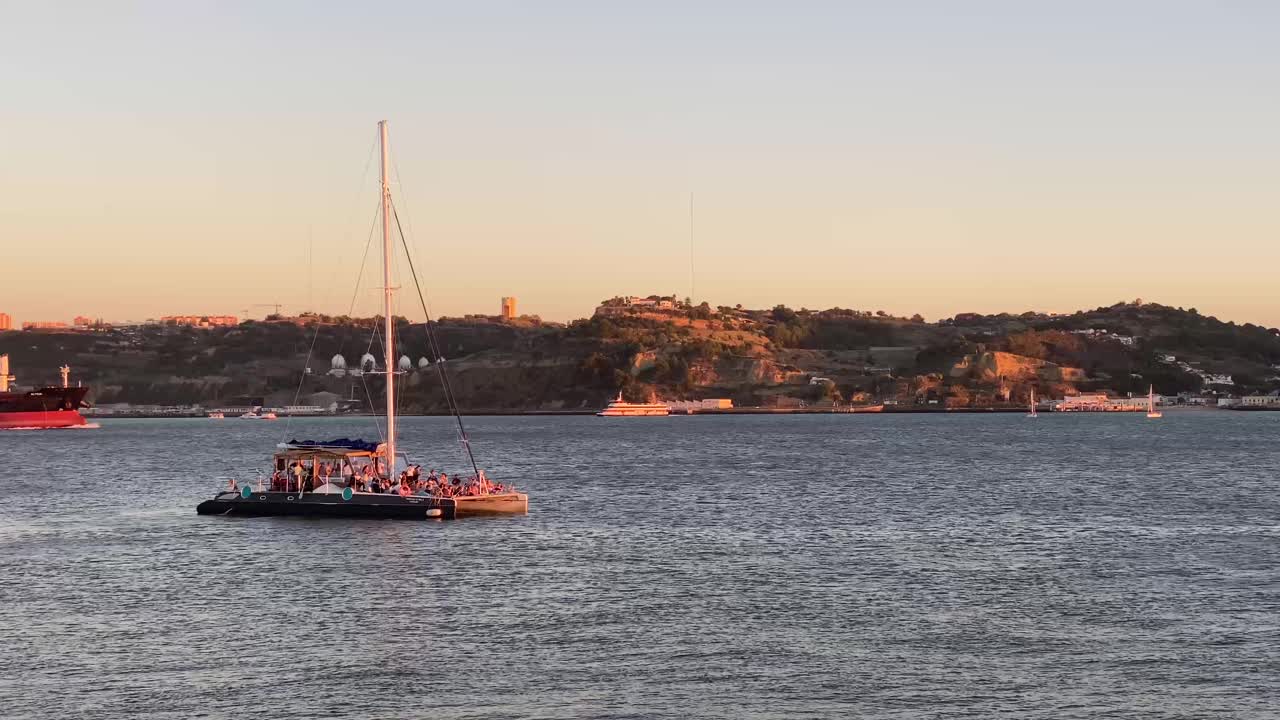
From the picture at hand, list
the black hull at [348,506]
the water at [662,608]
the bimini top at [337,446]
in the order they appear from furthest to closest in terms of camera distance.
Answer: the bimini top at [337,446] → the black hull at [348,506] → the water at [662,608]

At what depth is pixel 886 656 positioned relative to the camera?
31.7m

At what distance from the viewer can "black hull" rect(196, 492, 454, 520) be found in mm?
57500

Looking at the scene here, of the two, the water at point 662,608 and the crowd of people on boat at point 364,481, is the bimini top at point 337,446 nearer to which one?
the crowd of people on boat at point 364,481

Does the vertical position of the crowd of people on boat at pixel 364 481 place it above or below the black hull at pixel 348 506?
above

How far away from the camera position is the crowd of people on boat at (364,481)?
59.5 m

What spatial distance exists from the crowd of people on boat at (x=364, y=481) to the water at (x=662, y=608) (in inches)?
81.3

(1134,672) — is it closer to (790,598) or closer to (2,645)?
(790,598)

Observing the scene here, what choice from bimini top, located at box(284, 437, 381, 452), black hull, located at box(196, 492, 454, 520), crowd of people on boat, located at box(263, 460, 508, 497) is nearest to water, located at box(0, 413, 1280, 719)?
black hull, located at box(196, 492, 454, 520)

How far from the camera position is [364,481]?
60219 mm

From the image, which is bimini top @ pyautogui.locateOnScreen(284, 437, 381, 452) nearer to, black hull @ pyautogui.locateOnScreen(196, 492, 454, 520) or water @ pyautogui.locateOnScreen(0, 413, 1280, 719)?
black hull @ pyautogui.locateOnScreen(196, 492, 454, 520)

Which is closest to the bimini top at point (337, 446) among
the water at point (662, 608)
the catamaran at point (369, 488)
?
the catamaran at point (369, 488)

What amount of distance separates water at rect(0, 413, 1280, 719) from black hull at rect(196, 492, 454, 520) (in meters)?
0.84

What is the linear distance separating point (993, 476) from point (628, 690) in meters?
68.3

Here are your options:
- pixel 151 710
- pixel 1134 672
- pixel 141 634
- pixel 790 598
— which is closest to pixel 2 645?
pixel 141 634
